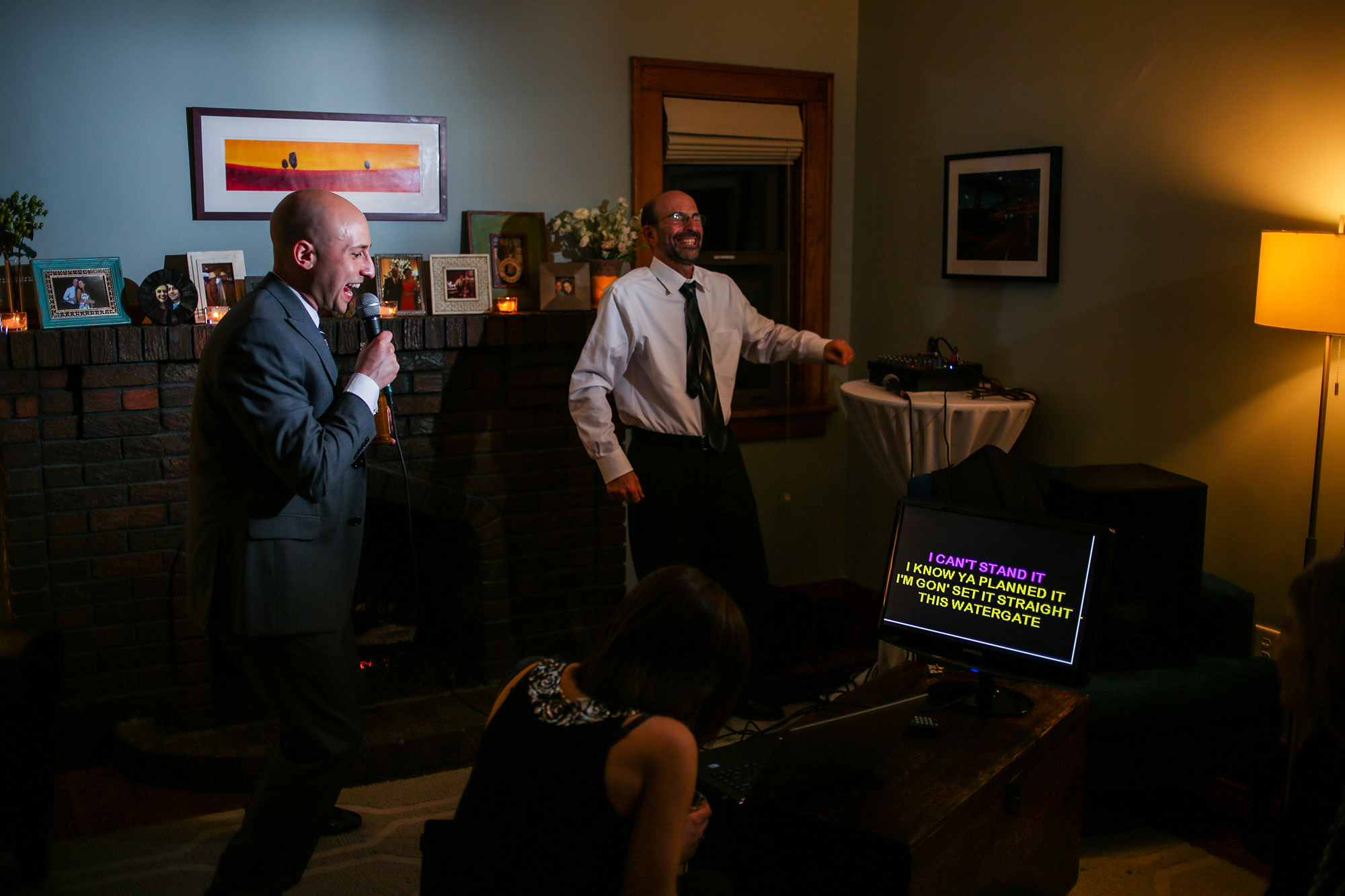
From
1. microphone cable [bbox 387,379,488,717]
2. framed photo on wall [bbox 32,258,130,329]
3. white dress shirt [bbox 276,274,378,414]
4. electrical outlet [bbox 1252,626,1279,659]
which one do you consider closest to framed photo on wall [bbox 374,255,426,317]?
microphone cable [bbox 387,379,488,717]

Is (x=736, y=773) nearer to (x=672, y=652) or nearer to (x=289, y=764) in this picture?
(x=672, y=652)

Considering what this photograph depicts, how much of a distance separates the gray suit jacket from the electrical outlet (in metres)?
2.49

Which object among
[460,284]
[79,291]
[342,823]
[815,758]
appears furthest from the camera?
[460,284]

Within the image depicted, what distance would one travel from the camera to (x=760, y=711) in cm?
344

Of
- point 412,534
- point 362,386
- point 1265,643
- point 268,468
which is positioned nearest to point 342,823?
point 412,534

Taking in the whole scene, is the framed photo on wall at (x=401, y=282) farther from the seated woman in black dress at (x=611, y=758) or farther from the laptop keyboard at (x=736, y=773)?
the seated woman in black dress at (x=611, y=758)

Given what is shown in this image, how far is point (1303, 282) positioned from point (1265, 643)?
3.48ft

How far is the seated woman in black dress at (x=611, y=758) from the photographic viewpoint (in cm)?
136

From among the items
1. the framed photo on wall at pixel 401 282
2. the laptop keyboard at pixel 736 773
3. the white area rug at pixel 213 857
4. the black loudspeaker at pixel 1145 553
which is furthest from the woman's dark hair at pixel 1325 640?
the framed photo on wall at pixel 401 282

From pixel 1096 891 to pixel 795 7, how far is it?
10.9ft

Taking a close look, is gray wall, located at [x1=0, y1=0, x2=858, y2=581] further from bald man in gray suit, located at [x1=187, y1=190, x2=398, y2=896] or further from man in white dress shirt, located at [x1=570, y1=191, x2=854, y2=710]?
bald man in gray suit, located at [x1=187, y1=190, x2=398, y2=896]

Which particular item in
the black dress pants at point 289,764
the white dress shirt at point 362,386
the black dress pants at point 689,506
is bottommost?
the black dress pants at point 289,764

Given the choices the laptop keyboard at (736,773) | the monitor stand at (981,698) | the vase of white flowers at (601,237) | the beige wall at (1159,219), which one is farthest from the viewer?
the vase of white flowers at (601,237)

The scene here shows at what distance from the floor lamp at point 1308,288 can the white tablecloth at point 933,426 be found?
886 millimetres
